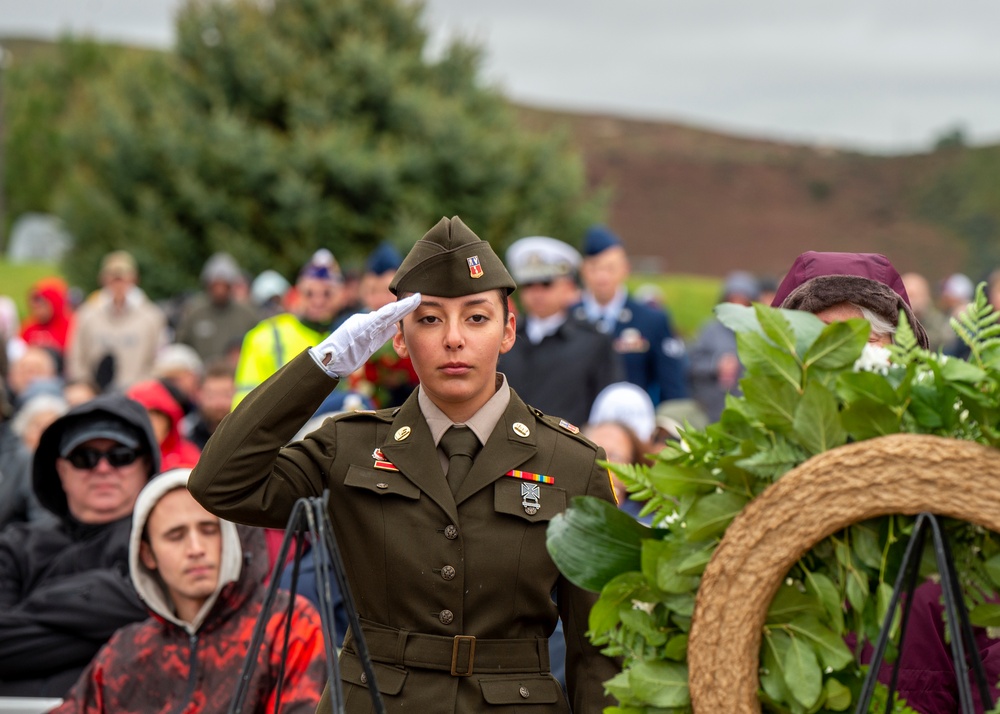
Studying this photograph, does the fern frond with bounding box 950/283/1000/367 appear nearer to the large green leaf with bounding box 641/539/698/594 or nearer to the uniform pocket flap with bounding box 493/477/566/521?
the large green leaf with bounding box 641/539/698/594

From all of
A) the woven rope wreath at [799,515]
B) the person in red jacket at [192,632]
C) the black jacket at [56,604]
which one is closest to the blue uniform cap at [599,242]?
the black jacket at [56,604]

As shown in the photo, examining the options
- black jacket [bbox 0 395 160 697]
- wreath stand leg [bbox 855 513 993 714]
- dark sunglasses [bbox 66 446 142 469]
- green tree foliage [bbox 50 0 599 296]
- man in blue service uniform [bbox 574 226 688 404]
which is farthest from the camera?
green tree foliage [bbox 50 0 599 296]

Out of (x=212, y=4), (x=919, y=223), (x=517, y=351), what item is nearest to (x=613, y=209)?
(x=919, y=223)

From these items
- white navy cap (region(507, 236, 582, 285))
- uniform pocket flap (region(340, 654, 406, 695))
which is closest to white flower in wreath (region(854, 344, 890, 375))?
uniform pocket flap (region(340, 654, 406, 695))

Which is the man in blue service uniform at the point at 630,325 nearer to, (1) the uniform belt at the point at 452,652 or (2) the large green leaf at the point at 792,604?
(1) the uniform belt at the point at 452,652

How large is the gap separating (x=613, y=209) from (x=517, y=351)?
5510 cm

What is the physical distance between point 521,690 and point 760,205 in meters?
61.9

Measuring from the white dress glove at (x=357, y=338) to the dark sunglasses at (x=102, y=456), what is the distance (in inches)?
102

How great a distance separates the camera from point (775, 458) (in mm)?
2025

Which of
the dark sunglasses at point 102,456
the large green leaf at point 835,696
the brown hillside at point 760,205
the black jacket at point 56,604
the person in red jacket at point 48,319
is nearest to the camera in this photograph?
the large green leaf at point 835,696

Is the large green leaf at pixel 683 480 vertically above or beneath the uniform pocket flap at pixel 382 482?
above

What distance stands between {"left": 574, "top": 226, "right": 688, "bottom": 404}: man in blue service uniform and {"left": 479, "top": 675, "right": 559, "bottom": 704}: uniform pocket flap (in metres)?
5.23

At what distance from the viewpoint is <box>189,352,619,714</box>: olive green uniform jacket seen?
2.63 metres

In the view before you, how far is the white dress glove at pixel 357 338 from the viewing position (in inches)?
105
